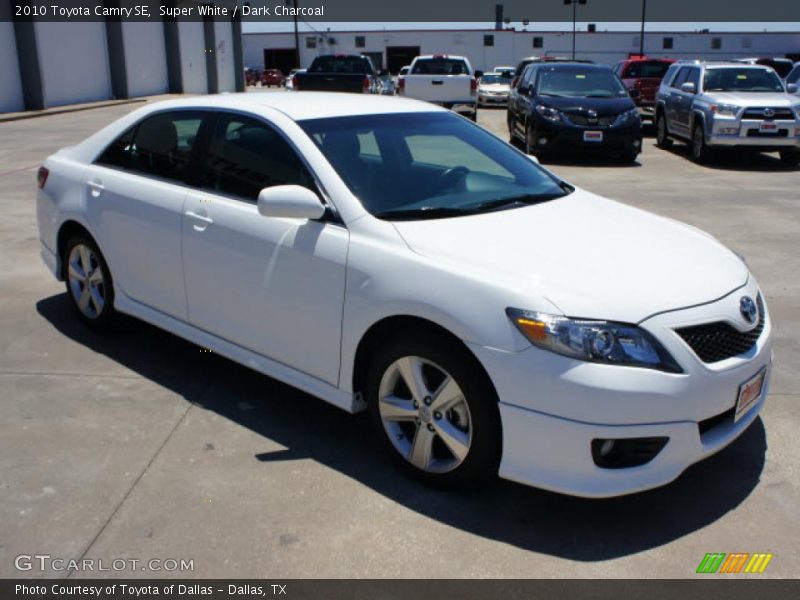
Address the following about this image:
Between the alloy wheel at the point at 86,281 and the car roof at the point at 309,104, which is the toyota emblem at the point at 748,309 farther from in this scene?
the alloy wheel at the point at 86,281

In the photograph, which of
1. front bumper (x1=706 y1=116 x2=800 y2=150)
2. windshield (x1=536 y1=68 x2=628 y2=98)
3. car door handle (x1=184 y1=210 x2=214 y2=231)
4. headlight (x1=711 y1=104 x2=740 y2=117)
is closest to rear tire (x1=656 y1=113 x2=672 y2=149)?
windshield (x1=536 y1=68 x2=628 y2=98)

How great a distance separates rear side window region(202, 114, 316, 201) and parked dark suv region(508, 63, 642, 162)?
10673 mm

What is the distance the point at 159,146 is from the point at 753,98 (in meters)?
12.2

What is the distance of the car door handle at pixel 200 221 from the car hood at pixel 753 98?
1194 cm

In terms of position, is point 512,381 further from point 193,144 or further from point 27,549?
point 193,144

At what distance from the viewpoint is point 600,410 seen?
3.02m

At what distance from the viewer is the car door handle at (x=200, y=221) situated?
428 centimetres

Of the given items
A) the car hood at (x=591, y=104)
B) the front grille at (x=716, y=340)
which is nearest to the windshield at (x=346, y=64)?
the car hood at (x=591, y=104)

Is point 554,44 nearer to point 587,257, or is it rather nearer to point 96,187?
point 96,187

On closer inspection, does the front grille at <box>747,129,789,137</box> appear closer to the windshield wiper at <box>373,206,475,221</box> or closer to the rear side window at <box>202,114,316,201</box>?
the windshield wiper at <box>373,206,475,221</box>

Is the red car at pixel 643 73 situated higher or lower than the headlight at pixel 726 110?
higher

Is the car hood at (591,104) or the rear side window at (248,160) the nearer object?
the rear side window at (248,160)

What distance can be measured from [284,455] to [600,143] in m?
11.7

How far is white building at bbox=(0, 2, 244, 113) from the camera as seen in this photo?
26.2 metres
